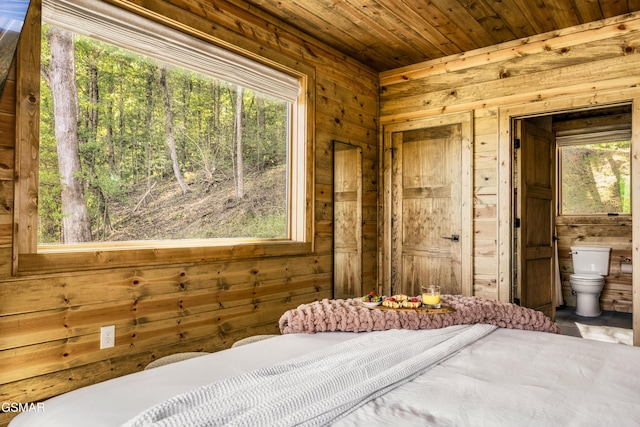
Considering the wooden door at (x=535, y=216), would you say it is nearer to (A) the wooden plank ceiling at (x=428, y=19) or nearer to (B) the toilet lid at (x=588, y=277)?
(A) the wooden plank ceiling at (x=428, y=19)

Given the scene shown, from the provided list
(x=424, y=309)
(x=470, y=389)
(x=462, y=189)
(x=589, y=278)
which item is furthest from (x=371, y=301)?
(x=589, y=278)

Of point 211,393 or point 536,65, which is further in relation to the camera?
point 536,65

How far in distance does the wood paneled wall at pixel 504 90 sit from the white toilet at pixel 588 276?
6.34 ft

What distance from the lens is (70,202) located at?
7.83 feet

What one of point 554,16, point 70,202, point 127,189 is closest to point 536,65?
point 554,16

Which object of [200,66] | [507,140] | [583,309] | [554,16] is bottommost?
[583,309]

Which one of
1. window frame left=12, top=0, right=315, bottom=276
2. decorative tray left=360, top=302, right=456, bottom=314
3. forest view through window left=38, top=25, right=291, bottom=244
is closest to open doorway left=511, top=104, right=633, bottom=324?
window frame left=12, top=0, right=315, bottom=276

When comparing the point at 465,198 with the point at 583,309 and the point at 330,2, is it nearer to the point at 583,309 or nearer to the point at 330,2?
the point at 330,2

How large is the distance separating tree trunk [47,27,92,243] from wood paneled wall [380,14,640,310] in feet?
9.50

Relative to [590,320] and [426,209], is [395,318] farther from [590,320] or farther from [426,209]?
[590,320]

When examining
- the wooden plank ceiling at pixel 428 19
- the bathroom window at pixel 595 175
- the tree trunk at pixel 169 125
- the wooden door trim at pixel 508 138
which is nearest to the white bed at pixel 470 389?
the tree trunk at pixel 169 125

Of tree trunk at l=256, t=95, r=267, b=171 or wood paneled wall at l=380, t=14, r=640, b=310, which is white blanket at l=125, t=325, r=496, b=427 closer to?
tree trunk at l=256, t=95, r=267, b=171

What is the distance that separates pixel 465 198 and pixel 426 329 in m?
2.26

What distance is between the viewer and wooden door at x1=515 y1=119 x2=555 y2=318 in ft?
12.5
